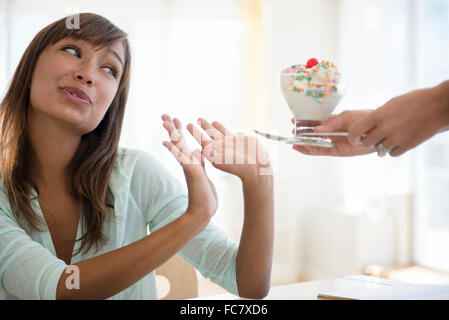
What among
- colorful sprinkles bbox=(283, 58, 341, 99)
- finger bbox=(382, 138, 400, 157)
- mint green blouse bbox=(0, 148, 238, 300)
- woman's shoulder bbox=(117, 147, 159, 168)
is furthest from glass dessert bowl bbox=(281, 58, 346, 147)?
woman's shoulder bbox=(117, 147, 159, 168)

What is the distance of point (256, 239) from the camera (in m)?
0.96

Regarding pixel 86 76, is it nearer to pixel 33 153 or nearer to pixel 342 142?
pixel 33 153

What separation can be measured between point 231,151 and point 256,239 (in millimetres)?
225

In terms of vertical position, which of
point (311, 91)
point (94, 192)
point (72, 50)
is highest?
point (72, 50)

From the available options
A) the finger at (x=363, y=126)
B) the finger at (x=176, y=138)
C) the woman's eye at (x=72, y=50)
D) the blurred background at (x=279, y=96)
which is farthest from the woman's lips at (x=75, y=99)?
the blurred background at (x=279, y=96)

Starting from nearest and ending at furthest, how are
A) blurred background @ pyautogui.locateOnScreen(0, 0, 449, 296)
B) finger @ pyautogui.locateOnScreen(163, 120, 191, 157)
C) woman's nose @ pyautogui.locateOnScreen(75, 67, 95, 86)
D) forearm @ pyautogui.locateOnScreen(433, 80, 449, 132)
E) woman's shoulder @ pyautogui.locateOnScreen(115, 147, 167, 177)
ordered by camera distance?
1. forearm @ pyautogui.locateOnScreen(433, 80, 449, 132)
2. finger @ pyautogui.locateOnScreen(163, 120, 191, 157)
3. woman's nose @ pyautogui.locateOnScreen(75, 67, 95, 86)
4. woman's shoulder @ pyautogui.locateOnScreen(115, 147, 167, 177)
5. blurred background @ pyautogui.locateOnScreen(0, 0, 449, 296)

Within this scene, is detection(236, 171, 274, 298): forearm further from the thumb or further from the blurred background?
the blurred background

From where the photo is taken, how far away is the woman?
78 cm

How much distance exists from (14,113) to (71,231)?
0.32 metres

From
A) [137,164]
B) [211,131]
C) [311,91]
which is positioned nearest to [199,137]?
[211,131]

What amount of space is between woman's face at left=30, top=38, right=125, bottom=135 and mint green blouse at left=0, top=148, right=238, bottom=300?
202 millimetres

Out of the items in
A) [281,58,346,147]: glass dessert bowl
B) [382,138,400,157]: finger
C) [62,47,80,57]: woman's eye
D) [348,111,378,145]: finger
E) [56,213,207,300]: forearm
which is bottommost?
[56,213,207,300]: forearm

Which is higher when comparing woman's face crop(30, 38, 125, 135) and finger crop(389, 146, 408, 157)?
woman's face crop(30, 38, 125, 135)

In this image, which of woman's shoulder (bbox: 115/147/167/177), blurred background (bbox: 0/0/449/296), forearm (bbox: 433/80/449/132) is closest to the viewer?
forearm (bbox: 433/80/449/132)
